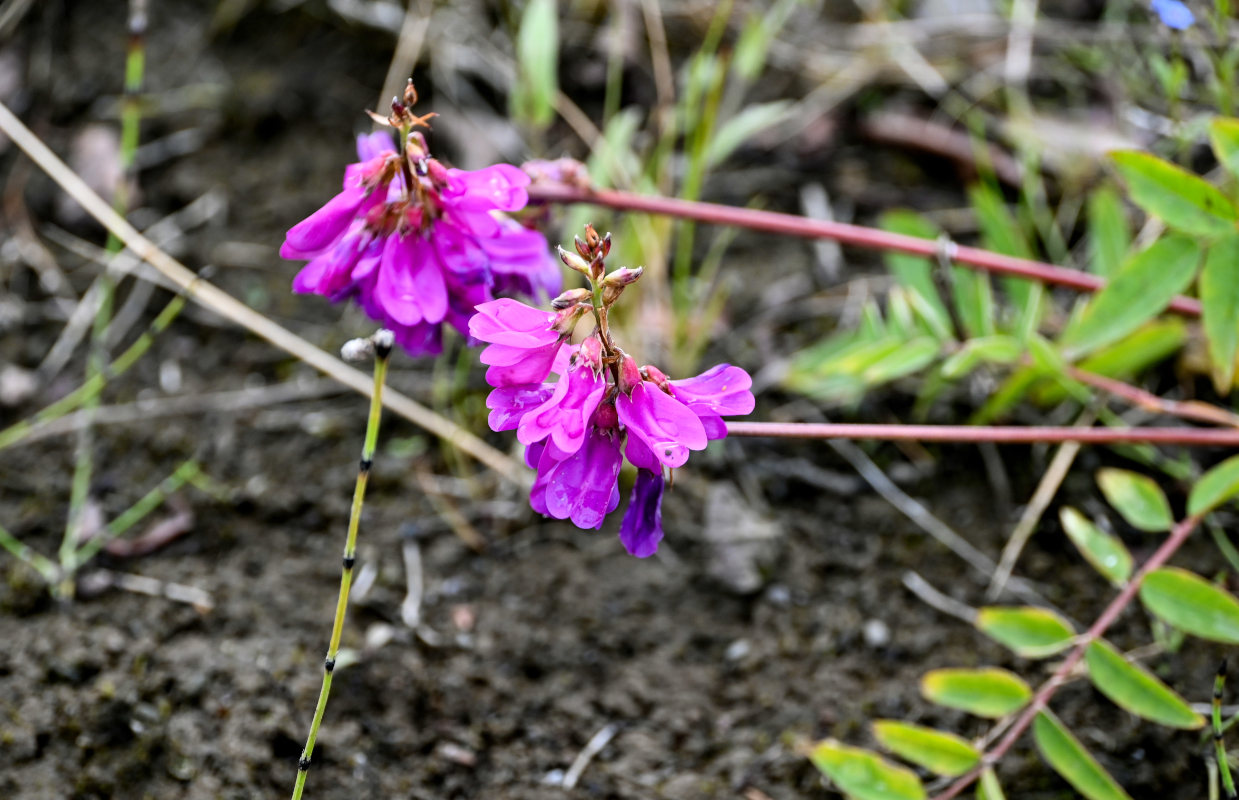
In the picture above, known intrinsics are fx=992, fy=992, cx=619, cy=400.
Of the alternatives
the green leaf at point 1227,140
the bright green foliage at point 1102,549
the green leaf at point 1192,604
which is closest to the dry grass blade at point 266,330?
the bright green foliage at point 1102,549

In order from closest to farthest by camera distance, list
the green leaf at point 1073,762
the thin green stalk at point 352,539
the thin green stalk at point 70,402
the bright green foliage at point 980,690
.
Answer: the thin green stalk at point 352,539
the green leaf at point 1073,762
the bright green foliage at point 980,690
the thin green stalk at point 70,402

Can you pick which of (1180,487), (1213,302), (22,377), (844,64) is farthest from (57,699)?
(844,64)

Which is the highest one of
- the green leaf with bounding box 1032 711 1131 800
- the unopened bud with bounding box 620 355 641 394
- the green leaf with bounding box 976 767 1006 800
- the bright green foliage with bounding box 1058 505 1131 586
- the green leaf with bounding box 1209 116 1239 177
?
the green leaf with bounding box 1209 116 1239 177

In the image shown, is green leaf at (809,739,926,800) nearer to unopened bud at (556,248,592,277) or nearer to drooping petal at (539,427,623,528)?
drooping petal at (539,427,623,528)

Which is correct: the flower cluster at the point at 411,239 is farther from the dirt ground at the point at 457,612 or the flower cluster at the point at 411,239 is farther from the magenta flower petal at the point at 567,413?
the dirt ground at the point at 457,612

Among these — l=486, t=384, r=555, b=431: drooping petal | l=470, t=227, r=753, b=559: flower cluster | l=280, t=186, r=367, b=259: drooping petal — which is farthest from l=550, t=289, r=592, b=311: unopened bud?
l=280, t=186, r=367, b=259: drooping petal

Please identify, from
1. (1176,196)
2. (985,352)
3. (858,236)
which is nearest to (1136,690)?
(985,352)

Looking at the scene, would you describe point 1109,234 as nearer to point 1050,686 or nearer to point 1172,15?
point 1172,15
